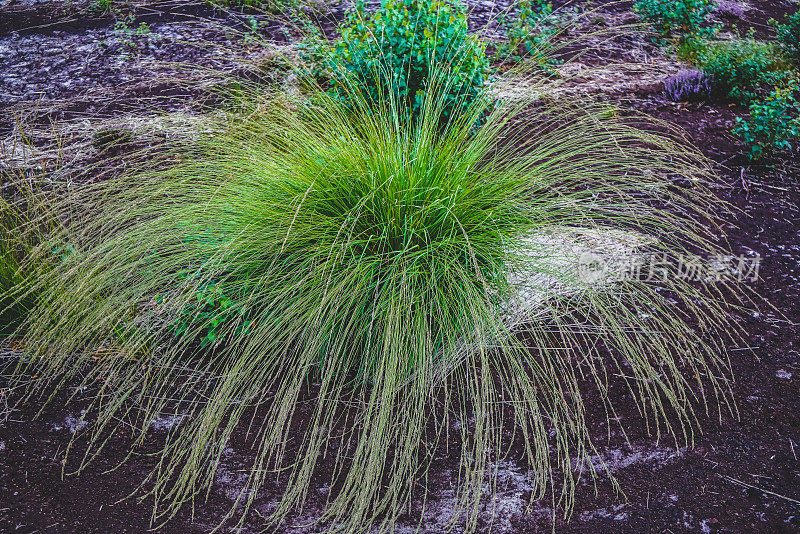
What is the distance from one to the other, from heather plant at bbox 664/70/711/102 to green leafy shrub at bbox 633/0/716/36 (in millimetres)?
745

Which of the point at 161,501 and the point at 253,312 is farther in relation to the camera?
the point at 253,312

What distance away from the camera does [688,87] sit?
3982mm

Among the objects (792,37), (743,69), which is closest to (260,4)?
(743,69)

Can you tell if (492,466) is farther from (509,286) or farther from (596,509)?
(509,286)

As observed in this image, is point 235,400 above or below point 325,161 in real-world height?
below

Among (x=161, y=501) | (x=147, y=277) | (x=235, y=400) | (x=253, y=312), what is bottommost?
(x=161, y=501)

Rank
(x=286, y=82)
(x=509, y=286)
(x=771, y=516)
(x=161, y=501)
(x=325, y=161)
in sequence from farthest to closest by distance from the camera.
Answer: (x=286, y=82)
(x=325, y=161)
(x=509, y=286)
(x=161, y=501)
(x=771, y=516)

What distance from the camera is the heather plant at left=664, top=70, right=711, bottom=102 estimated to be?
13.0 feet

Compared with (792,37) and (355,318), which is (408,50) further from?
(792,37)

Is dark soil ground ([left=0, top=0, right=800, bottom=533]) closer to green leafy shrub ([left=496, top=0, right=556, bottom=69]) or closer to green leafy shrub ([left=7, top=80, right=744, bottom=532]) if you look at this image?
green leafy shrub ([left=7, top=80, right=744, bottom=532])

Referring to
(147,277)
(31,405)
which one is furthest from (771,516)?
(31,405)

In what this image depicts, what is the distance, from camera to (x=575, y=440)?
2.05m

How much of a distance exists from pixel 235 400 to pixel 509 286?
116 centimetres

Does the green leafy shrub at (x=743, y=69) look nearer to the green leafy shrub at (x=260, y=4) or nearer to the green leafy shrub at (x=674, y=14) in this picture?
the green leafy shrub at (x=674, y=14)
